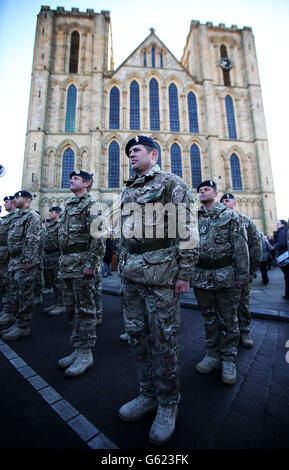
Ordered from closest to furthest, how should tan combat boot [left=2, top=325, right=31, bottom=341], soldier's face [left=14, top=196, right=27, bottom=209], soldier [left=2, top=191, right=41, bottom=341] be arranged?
tan combat boot [left=2, top=325, right=31, bottom=341], soldier [left=2, top=191, right=41, bottom=341], soldier's face [left=14, top=196, right=27, bottom=209]

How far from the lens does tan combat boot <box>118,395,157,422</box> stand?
1.53 m

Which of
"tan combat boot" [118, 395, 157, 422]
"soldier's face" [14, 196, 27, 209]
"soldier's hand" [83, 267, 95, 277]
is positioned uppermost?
"soldier's face" [14, 196, 27, 209]

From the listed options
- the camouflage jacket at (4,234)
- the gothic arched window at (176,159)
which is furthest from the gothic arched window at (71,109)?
the camouflage jacket at (4,234)

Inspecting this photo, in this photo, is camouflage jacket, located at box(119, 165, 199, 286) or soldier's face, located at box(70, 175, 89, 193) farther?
soldier's face, located at box(70, 175, 89, 193)

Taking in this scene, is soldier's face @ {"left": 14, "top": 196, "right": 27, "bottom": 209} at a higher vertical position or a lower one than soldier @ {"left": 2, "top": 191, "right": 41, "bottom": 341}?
higher

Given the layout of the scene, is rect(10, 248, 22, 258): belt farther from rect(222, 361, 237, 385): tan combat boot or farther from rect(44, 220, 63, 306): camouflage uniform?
rect(222, 361, 237, 385): tan combat boot

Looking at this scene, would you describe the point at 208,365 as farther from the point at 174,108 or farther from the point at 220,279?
the point at 174,108

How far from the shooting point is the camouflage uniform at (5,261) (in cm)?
393

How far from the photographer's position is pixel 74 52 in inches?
845

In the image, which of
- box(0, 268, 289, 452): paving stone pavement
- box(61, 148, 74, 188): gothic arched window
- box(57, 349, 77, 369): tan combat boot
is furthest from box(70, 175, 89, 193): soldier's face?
box(61, 148, 74, 188): gothic arched window

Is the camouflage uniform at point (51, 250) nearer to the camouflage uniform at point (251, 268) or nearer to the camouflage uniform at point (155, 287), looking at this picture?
the camouflage uniform at point (155, 287)

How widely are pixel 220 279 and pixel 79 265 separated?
162 cm

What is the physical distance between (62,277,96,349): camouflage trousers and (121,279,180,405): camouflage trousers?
94 cm
